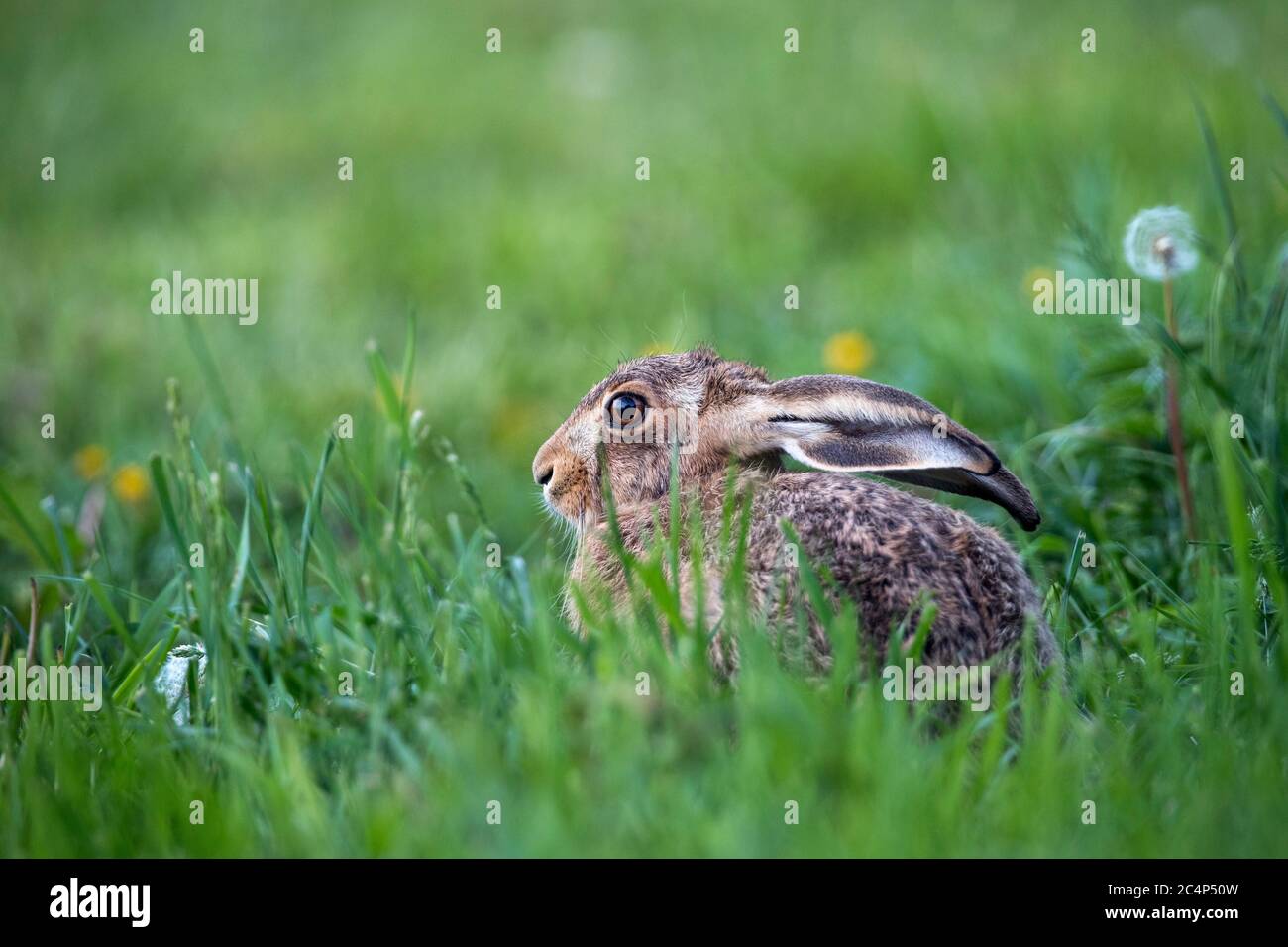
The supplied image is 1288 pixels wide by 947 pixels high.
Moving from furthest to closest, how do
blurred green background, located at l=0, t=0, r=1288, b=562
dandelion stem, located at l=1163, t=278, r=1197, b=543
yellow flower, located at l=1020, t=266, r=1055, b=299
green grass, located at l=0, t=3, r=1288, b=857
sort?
blurred green background, located at l=0, t=0, r=1288, b=562
yellow flower, located at l=1020, t=266, r=1055, b=299
dandelion stem, located at l=1163, t=278, r=1197, b=543
green grass, located at l=0, t=3, r=1288, b=857

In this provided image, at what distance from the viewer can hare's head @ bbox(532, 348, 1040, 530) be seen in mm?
3371

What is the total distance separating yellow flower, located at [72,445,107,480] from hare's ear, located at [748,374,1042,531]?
303cm

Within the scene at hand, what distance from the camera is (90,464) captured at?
545 centimetres

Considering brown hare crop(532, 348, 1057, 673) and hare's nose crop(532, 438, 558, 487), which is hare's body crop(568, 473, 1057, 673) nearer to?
brown hare crop(532, 348, 1057, 673)

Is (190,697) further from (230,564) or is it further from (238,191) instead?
(238,191)

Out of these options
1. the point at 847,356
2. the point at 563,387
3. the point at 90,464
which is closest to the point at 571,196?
the point at 563,387

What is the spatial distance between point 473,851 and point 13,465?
3793mm

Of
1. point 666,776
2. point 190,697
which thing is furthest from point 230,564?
point 666,776

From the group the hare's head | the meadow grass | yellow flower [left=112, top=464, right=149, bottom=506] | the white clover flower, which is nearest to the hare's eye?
the hare's head

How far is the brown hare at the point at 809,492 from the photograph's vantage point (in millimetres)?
3131

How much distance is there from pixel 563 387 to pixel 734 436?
245 centimetres

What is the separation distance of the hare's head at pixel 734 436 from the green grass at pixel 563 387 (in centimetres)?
34
